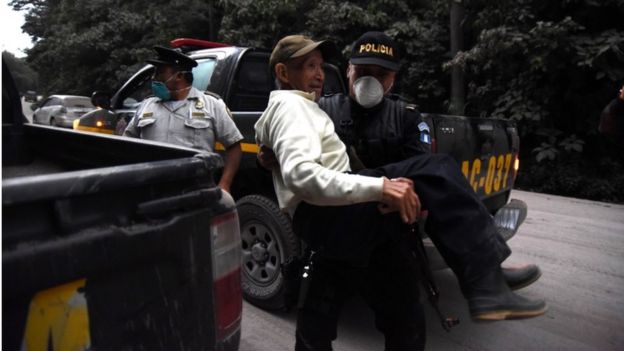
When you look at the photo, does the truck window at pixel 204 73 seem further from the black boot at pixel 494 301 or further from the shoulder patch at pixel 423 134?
the black boot at pixel 494 301

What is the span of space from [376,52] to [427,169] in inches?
23.5

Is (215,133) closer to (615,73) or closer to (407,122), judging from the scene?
(407,122)

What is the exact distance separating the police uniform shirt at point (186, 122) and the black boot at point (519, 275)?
195 centimetres

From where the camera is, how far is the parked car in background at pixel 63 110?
53.5ft

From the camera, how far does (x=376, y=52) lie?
193 cm

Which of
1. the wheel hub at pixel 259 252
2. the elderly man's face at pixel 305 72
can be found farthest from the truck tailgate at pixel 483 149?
the wheel hub at pixel 259 252

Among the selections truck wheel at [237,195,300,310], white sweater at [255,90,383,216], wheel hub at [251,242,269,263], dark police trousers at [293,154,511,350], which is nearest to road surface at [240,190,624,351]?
truck wheel at [237,195,300,310]

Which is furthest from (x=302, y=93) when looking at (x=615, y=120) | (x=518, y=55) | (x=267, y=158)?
(x=518, y=55)

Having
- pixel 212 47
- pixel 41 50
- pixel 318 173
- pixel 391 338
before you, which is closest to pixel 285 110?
pixel 318 173

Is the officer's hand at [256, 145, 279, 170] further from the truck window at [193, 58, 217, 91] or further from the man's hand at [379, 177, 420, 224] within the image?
the truck window at [193, 58, 217, 91]

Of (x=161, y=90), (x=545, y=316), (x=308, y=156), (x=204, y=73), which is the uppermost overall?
(x=204, y=73)

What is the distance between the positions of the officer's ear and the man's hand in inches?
25.8

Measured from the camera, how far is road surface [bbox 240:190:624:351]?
9.68 feet

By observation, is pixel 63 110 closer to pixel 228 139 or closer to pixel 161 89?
pixel 161 89
